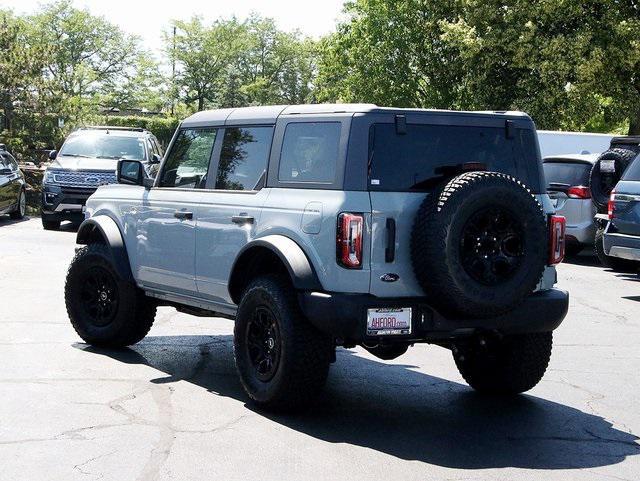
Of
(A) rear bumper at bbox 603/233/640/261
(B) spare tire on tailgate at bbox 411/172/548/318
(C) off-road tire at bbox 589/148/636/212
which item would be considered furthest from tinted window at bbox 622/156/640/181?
(B) spare tire on tailgate at bbox 411/172/548/318

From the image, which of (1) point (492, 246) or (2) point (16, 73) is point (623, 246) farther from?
(2) point (16, 73)

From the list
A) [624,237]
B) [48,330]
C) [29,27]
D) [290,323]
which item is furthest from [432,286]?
[29,27]

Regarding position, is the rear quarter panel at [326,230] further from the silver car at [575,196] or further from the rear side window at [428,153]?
the silver car at [575,196]

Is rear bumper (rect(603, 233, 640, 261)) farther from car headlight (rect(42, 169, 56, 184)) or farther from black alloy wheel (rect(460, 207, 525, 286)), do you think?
car headlight (rect(42, 169, 56, 184))

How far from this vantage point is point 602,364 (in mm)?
9094

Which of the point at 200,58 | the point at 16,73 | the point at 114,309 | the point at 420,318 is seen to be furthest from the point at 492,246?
the point at 200,58

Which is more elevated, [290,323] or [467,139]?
[467,139]

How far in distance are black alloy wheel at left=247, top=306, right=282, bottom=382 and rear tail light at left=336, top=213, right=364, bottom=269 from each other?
25.3 inches

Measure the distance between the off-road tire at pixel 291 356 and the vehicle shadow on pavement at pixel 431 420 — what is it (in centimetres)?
15

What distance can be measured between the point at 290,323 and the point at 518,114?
6.68 ft

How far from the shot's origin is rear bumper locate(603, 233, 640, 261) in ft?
45.5

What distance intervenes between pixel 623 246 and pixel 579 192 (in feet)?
13.1

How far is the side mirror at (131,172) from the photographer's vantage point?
8.77 m

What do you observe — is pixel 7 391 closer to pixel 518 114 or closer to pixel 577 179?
pixel 518 114
